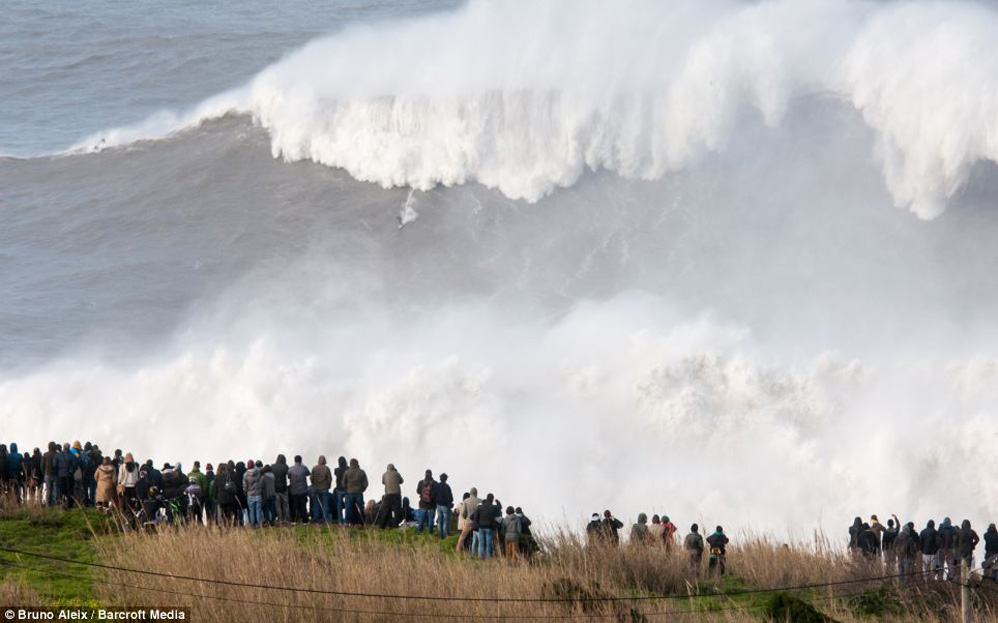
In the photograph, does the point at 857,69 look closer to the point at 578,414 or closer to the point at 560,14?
the point at 560,14

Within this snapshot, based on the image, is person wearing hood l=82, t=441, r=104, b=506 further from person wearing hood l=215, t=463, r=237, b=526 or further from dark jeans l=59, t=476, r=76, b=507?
person wearing hood l=215, t=463, r=237, b=526

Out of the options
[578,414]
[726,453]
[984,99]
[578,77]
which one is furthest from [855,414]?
[578,77]

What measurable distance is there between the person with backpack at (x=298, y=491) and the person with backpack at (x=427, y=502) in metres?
1.57

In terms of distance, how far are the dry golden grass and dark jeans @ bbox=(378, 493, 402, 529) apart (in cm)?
209

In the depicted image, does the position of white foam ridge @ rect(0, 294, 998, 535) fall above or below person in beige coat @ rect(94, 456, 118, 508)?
above

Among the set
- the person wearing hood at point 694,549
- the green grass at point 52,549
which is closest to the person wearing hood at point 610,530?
the person wearing hood at point 694,549

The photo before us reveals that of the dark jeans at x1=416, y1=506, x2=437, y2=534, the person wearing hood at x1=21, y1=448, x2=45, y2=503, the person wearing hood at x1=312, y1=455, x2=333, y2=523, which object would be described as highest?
the person wearing hood at x1=21, y1=448, x2=45, y2=503

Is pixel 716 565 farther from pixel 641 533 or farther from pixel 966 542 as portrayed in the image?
pixel 966 542

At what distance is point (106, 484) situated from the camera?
17.2 meters

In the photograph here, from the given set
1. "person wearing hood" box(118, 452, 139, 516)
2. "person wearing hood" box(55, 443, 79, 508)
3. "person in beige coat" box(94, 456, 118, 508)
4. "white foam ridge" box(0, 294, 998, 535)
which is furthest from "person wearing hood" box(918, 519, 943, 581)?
"person wearing hood" box(55, 443, 79, 508)

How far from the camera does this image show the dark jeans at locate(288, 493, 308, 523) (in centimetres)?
1730

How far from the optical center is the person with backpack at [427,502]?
16.8 meters

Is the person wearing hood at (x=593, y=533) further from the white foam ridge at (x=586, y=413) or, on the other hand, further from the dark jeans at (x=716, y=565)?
the white foam ridge at (x=586, y=413)

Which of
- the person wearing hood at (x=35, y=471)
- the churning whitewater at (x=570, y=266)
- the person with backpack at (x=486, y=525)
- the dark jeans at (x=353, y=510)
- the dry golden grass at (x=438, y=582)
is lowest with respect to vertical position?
the dry golden grass at (x=438, y=582)
